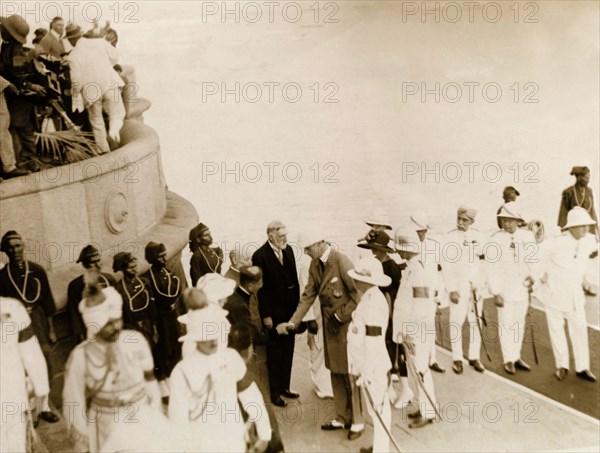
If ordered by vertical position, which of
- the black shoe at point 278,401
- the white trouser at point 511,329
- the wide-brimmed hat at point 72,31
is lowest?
the black shoe at point 278,401

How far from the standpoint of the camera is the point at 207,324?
3.93 m

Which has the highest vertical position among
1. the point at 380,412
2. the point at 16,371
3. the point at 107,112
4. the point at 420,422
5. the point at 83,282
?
the point at 107,112

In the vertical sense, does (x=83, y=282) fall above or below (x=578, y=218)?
below

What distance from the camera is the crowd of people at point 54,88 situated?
3.79 m

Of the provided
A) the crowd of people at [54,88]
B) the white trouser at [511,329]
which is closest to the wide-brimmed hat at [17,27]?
the crowd of people at [54,88]

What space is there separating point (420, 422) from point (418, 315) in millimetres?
710

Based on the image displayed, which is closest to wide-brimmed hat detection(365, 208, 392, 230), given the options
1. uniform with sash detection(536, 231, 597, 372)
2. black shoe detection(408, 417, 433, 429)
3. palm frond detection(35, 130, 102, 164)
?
uniform with sash detection(536, 231, 597, 372)

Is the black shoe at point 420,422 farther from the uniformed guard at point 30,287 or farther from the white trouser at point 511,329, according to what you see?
the uniformed guard at point 30,287

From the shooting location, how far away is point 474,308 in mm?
4535

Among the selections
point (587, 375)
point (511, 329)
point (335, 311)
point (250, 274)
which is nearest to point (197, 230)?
point (250, 274)

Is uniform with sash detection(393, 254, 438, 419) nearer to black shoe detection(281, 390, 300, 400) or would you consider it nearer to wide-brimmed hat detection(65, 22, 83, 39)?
black shoe detection(281, 390, 300, 400)

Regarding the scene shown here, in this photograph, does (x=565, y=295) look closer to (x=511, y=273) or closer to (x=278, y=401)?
(x=511, y=273)

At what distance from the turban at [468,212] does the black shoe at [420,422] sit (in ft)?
4.52

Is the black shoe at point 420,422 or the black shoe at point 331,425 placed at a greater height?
the black shoe at point 331,425
